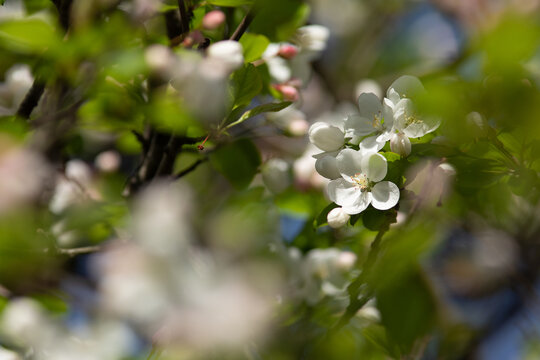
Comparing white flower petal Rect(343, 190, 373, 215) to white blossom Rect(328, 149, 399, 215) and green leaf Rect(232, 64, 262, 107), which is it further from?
green leaf Rect(232, 64, 262, 107)

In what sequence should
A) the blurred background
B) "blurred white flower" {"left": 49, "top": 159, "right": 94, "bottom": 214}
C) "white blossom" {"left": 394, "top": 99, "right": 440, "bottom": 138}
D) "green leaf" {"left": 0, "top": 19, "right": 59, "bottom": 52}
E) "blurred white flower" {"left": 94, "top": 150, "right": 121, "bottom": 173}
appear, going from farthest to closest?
"blurred white flower" {"left": 94, "top": 150, "right": 121, "bottom": 173} < "blurred white flower" {"left": 49, "top": 159, "right": 94, "bottom": 214} < "green leaf" {"left": 0, "top": 19, "right": 59, "bottom": 52} < "white blossom" {"left": 394, "top": 99, "right": 440, "bottom": 138} < the blurred background

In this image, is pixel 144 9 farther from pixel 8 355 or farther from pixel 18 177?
pixel 8 355

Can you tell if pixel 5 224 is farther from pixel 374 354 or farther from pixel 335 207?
pixel 374 354

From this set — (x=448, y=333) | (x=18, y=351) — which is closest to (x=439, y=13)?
(x=448, y=333)

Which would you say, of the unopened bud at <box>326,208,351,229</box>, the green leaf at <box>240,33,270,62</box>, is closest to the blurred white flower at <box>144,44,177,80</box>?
the green leaf at <box>240,33,270,62</box>

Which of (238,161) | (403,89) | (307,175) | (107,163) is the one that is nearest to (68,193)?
(107,163)

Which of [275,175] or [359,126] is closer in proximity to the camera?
[359,126]

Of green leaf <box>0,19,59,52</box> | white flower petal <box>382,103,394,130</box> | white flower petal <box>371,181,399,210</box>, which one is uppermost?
green leaf <box>0,19,59,52</box>
